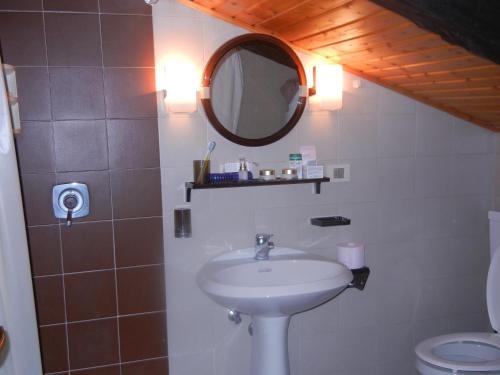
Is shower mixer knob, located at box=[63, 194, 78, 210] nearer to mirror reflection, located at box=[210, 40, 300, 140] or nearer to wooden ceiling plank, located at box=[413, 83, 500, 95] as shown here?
mirror reflection, located at box=[210, 40, 300, 140]

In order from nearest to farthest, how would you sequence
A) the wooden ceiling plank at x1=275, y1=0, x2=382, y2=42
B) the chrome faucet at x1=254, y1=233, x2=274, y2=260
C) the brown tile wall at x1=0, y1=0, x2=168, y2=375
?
the wooden ceiling plank at x1=275, y1=0, x2=382, y2=42 < the brown tile wall at x1=0, y1=0, x2=168, y2=375 < the chrome faucet at x1=254, y1=233, x2=274, y2=260

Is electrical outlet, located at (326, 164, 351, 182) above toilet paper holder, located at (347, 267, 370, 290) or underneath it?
above

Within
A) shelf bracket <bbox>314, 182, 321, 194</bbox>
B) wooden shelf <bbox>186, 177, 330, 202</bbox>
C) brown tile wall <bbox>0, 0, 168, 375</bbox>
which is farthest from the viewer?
shelf bracket <bbox>314, 182, 321, 194</bbox>

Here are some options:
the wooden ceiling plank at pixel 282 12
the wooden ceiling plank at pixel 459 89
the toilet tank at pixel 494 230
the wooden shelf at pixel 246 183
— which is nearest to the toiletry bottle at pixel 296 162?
the wooden shelf at pixel 246 183

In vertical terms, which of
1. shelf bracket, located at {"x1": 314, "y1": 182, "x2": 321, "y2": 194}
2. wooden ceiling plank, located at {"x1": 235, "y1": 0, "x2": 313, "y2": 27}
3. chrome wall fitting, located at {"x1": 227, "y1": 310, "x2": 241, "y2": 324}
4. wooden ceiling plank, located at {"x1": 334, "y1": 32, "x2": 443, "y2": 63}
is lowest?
chrome wall fitting, located at {"x1": 227, "y1": 310, "x2": 241, "y2": 324}

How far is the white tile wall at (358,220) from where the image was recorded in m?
2.08

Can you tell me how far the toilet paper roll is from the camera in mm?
2205

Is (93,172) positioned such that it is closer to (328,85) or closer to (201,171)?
(201,171)

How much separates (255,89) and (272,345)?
1119 mm

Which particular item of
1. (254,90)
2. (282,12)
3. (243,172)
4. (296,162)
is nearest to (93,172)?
(243,172)

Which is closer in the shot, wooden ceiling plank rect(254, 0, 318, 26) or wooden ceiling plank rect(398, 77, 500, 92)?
wooden ceiling plank rect(254, 0, 318, 26)

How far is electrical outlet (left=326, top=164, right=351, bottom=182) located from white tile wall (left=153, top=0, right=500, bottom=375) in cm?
3

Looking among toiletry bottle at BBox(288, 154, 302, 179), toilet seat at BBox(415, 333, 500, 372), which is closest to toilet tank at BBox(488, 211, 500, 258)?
toilet seat at BBox(415, 333, 500, 372)

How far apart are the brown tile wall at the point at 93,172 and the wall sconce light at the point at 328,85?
74 cm
